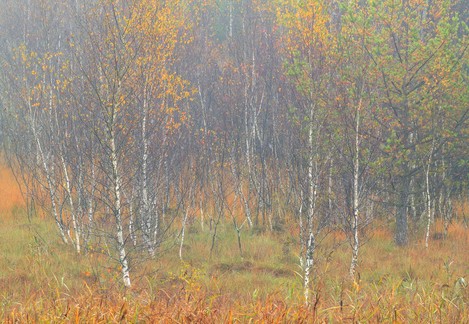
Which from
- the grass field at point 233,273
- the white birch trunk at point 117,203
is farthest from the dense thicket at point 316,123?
the white birch trunk at point 117,203

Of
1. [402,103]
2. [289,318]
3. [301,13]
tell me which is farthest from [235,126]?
[289,318]

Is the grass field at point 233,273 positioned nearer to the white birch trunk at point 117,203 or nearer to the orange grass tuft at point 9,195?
the orange grass tuft at point 9,195

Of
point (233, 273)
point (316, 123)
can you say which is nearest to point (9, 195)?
point (233, 273)

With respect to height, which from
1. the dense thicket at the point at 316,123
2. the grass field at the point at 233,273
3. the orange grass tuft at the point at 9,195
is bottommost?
the grass field at the point at 233,273

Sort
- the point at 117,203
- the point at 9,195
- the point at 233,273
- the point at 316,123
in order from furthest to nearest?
the point at 9,195, the point at 316,123, the point at 233,273, the point at 117,203

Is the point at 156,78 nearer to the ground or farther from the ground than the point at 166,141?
farther from the ground

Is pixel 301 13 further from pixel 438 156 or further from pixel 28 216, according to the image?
pixel 28 216

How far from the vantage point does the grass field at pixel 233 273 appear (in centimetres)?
525

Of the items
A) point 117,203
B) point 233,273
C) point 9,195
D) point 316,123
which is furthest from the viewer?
point 9,195

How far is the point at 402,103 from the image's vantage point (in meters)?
13.3

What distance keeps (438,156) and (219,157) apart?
24.6ft

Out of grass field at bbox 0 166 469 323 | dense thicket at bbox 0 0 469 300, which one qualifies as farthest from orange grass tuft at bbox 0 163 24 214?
dense thicket at bbox 0 0 469 300

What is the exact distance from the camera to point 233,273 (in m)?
10.8

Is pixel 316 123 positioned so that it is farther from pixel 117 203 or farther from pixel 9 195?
pixel 9 195
